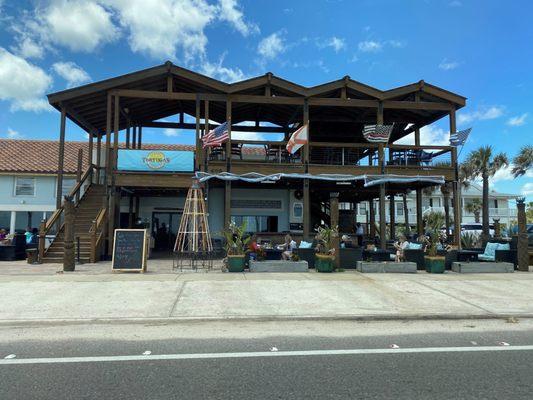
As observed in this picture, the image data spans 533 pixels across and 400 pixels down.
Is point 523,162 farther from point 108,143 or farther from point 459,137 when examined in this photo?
point 108,143

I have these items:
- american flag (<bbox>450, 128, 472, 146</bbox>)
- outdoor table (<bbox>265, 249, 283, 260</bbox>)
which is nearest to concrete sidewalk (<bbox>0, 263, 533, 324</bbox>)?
outdoor table (<bbox>265, 249, 283, 260</bbox>)

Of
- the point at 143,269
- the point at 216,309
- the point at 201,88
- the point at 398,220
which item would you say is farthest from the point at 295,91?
the point at 398,220

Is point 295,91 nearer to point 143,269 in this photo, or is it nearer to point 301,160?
point 301,160

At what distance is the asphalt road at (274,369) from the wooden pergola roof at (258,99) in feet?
42.5

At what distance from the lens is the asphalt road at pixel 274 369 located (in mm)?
4102

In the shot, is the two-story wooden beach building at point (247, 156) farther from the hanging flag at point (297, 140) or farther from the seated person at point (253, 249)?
the seated person at point (253, 249)

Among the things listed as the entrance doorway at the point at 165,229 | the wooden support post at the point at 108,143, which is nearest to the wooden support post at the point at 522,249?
the wooden support post at the point at 108,143

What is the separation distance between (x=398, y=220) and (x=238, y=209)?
28324 millimetres

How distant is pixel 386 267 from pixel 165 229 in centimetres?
1302

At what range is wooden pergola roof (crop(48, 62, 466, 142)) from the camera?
17172 mm

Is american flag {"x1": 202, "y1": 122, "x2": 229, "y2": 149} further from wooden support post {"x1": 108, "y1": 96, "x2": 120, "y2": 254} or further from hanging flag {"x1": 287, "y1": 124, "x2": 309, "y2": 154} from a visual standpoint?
wooden support post {"x1": 108, "y1": 96, "x2": 120, "y2": 254}

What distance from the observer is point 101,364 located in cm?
490

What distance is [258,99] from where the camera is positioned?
1761 cm

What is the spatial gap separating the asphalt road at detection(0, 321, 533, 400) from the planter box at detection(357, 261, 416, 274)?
608 centimetres
